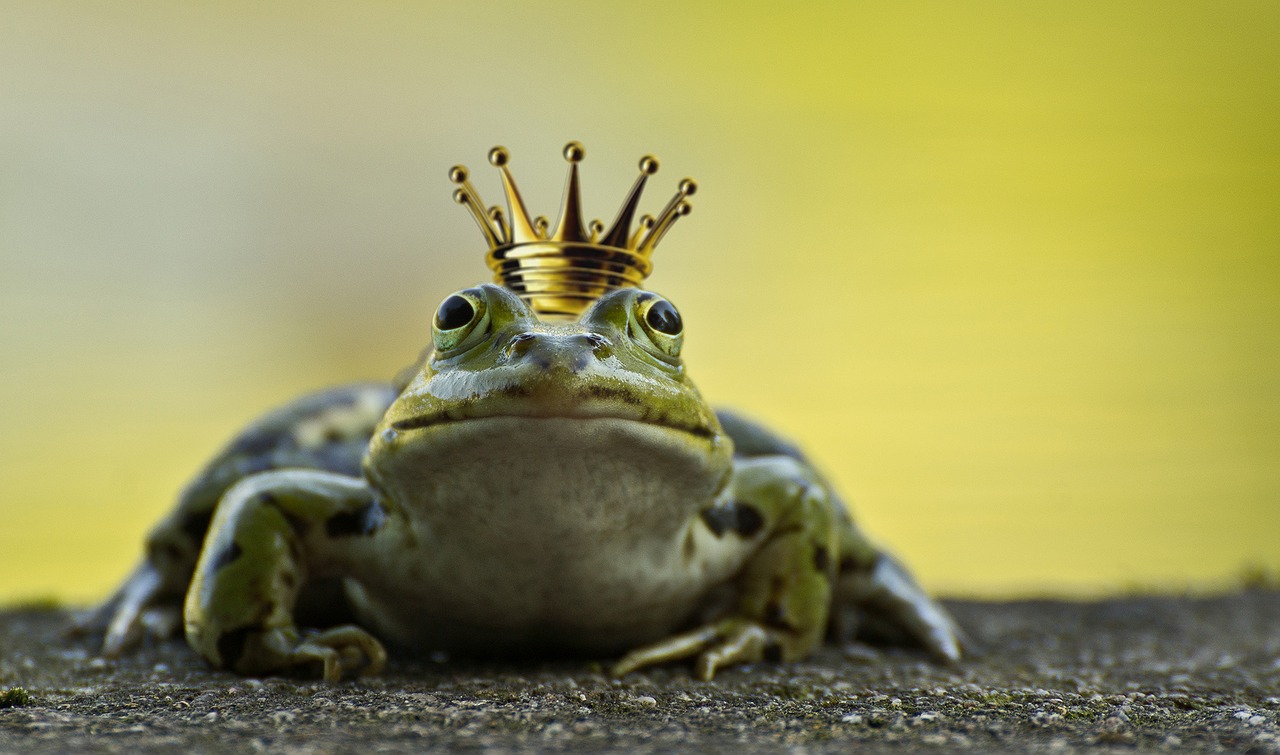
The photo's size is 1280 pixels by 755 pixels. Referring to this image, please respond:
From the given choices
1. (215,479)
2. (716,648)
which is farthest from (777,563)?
(215,479)

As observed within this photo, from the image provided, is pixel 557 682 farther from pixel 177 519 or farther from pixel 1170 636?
pixel 1170 636

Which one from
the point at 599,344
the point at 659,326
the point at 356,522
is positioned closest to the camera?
the point at 599,344

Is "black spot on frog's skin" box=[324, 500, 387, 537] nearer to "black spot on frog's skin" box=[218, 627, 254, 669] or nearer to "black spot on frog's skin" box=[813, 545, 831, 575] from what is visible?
"black spot on frog's skin" box=[218, 627, 254, 669]

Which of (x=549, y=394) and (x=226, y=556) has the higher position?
(x=549, y=394)

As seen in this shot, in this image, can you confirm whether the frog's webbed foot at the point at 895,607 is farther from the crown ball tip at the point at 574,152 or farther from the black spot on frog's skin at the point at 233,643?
the black spot on frog's skin at the point at 233,643

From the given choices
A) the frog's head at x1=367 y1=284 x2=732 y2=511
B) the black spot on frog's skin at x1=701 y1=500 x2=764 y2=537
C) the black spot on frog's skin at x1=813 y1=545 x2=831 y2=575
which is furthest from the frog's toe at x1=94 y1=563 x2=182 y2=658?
the black spot on frog's skin at x1=813 y1=545 x2=831 y2=575

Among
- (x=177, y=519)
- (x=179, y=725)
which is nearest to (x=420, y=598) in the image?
(x=179, y=725)

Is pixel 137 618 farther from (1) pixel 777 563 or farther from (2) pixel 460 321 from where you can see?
(1) pixel 777 563
